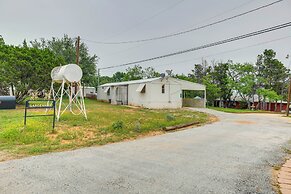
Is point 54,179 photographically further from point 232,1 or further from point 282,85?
point 282,85

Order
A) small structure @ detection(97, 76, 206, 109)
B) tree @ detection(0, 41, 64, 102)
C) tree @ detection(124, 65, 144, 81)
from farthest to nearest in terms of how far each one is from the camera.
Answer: tree @ detection(124, 65, 144, 81)
small structure @ detection(97, 76, 206, 109)
tree @ detection(0, 41, 64, 102)

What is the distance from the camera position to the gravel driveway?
3.08 metres

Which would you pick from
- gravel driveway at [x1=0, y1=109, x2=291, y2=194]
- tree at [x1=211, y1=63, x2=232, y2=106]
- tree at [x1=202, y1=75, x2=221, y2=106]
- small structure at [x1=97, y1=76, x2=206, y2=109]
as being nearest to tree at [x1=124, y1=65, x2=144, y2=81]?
tree at [x1=202, y1=75, x2=221, y2=106]

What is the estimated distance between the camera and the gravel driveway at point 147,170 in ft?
10.1

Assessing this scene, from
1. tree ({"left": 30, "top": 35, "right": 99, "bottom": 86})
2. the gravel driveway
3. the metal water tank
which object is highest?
tree ({"left": 30, "top": 35, "right": 99, "bottom": 86})

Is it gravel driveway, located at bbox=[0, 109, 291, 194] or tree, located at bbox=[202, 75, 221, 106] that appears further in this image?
tree, located at bbox=[202, 75, 221, 106]

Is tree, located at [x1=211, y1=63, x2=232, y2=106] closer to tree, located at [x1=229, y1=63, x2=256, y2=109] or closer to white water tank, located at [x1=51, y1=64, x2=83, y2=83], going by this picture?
tree, located at [x1=229, y1=63, x2=256, y2=109]

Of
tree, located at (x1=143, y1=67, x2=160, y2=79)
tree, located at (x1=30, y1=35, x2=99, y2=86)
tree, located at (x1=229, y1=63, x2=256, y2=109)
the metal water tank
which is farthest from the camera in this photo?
tree, located at (x1=143, y1=67, x2=160, y2=79)

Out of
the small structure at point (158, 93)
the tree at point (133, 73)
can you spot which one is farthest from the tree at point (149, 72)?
the small structure at point (158, 93)

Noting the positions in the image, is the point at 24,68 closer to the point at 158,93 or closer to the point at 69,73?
the point at 69,73

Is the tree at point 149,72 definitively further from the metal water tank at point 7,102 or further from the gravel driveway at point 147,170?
the gravel driveway at point 147,170

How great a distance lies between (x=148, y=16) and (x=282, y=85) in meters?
28.9

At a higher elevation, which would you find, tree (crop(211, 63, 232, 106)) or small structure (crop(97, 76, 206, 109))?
tree (crop(211, 63, 232, 106))

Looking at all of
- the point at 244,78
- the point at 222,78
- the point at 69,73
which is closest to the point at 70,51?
the point at 69,73
